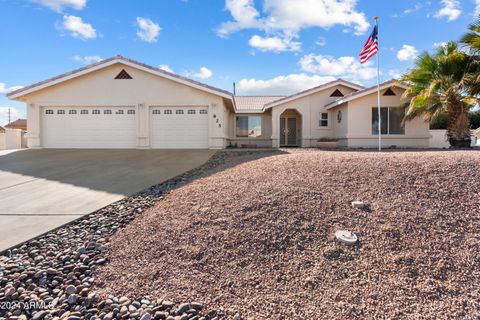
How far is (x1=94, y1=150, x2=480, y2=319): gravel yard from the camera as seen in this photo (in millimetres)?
3264

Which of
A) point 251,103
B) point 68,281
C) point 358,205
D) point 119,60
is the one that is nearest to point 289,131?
point 251,103

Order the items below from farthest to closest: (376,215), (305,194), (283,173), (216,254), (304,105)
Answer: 1. (304,105)
2. (283,173)
3. (305,194)
4. (376,215)
5. (216,254)

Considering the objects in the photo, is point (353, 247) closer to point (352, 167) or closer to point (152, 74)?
point (352, 167)

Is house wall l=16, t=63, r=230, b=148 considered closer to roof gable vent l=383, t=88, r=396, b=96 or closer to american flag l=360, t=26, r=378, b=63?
american flag l=360, t=26, r=378, b=63

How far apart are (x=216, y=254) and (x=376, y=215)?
2729mm

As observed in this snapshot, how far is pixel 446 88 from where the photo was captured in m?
13.7

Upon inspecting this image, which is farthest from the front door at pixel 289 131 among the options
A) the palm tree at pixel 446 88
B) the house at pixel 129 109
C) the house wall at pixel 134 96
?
the palm tree at pixel 446 88

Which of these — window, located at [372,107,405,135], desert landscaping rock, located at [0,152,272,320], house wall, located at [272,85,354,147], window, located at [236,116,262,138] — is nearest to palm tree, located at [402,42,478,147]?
window, located at [372,107,405,135]

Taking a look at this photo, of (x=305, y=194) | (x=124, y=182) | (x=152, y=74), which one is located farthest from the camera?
(x=152, y=74)

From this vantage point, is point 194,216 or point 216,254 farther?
point 194,216

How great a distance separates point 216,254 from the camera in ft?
13.1

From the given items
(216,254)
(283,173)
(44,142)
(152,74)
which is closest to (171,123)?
(152,74)

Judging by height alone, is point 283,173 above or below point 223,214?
above

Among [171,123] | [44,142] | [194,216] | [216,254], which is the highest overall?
[171,123]
